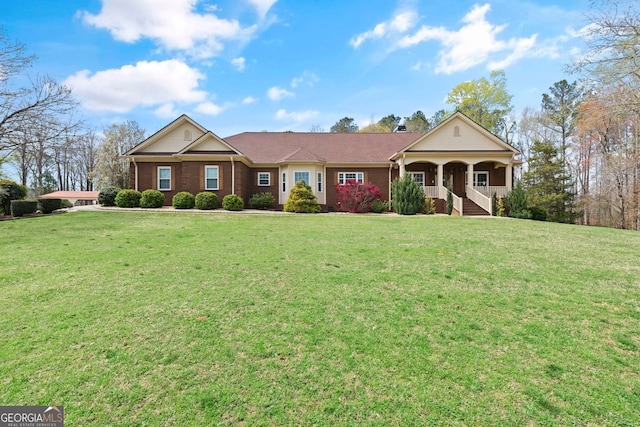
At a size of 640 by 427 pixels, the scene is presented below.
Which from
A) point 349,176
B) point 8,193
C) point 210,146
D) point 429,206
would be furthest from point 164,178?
point 429,206

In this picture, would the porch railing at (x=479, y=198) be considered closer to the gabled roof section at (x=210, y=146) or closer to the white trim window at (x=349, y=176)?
the white trim window at (x=349, y=176)

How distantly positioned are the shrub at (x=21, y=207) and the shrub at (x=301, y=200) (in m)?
14.1

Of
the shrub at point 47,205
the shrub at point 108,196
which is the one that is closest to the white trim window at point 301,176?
the shrub at point 108,196

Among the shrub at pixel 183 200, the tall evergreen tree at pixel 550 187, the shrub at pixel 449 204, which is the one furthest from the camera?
the tall evergreen tree at pixel 550 187

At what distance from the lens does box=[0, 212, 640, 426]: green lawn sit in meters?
2.54

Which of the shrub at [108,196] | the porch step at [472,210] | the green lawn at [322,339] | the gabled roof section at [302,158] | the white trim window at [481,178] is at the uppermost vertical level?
the gabled roof section at [302,158]

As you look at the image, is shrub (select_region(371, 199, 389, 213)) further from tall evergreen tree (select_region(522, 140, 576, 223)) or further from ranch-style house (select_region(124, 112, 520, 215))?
tall evergreen tree (select_region(522, 140, 576, 223))

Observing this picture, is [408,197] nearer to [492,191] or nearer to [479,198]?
[479,198]

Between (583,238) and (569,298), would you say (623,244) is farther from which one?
(569,298)

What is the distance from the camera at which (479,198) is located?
19.8 m

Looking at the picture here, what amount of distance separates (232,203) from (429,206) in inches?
504

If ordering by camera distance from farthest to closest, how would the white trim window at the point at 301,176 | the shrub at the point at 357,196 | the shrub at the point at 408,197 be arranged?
the white trim window at the point at 301,176 < the shrub at the point at 357,196 < the shrub at the point at 408,197

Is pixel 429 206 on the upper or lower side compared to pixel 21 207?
lower

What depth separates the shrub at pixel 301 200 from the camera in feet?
63.9
